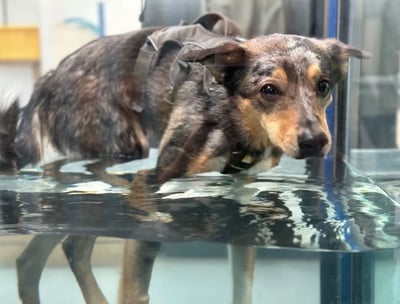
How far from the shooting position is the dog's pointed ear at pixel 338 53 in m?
0.99

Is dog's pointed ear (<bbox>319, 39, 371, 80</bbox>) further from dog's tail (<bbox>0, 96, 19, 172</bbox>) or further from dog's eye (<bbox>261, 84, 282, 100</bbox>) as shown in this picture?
dog's tail (<bbox>0, 96, 19, 172</bbox>)

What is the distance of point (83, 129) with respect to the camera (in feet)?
4.00

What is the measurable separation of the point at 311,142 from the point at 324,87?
4.7 inches

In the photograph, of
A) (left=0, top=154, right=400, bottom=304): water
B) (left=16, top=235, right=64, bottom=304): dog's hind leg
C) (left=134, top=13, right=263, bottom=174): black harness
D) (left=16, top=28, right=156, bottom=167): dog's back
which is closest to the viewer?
(left=0, top=154, right=400, bottom=304): water

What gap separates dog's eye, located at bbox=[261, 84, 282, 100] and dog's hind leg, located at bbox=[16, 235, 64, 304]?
1.41 ft

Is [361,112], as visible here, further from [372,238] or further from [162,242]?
[162,242]

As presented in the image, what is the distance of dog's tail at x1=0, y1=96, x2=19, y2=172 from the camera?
125 cm

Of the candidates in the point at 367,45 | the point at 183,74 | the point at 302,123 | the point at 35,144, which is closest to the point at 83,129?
the point at 35,144

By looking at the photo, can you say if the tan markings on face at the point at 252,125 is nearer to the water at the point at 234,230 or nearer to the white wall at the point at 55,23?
the water at the point at 234,230

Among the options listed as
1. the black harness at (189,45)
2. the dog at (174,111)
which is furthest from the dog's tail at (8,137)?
the black harness at (189,45)

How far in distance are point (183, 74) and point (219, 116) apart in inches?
4.6

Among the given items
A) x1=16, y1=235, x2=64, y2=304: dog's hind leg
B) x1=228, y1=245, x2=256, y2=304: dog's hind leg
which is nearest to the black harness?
x1=228, y1=245, x2=256, y2=304: dog's hind leg

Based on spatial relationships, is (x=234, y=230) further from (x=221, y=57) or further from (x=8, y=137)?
(x=8, y=137)

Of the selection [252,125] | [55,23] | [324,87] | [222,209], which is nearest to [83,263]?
[222,209]
